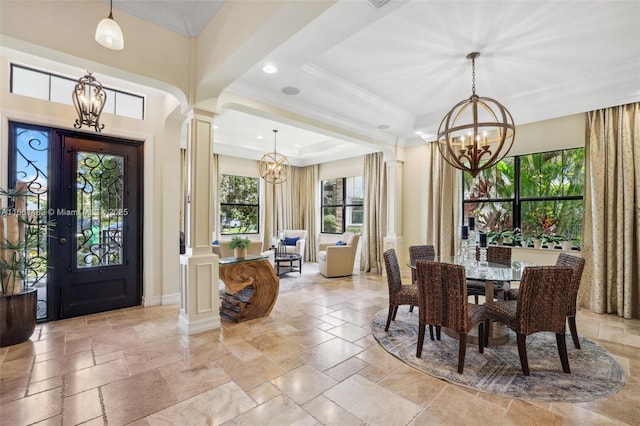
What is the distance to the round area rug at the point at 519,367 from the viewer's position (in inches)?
87.8

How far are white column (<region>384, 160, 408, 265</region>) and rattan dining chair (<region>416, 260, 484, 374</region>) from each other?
362 cm

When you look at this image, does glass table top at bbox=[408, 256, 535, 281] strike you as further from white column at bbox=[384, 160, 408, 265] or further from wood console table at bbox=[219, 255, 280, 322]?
white column at bbox=[384, 160, 408, 265]

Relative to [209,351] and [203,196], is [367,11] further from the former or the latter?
[209,351]

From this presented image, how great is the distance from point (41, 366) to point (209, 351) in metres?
1.38

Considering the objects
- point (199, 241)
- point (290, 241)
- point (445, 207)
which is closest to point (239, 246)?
point (199, 241)

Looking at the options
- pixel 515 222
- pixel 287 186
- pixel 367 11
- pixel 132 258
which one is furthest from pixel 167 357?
pixel 287 186

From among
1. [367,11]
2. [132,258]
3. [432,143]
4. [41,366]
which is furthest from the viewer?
[432,143]

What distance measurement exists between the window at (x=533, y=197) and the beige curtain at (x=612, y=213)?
31cm

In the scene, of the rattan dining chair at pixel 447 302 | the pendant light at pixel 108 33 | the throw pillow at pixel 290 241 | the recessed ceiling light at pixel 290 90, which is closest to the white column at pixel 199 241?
the recessed ceiling light at pixel 290 90

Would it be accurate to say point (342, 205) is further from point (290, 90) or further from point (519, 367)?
point (519, 367)

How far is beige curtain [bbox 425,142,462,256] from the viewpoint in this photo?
18.6 ft

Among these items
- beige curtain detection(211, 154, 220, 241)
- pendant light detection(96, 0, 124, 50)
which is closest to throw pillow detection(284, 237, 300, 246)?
beige curtain detection(211, 154, 220, 241)

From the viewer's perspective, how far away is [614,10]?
2.63 metres

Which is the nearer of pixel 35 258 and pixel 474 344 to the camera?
pixel 474 344
